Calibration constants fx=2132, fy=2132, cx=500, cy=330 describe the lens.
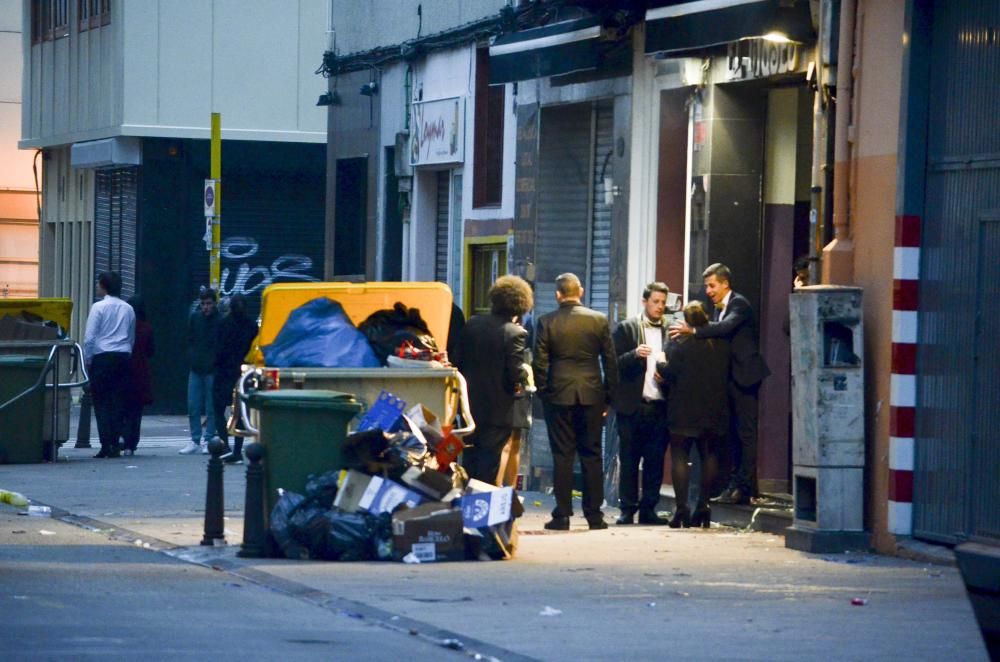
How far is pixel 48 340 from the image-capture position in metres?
21.3

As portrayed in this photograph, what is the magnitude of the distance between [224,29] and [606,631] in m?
22.7

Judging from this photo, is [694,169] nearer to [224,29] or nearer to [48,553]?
[48,553]

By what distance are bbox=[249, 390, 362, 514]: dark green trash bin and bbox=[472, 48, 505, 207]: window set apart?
8372mm

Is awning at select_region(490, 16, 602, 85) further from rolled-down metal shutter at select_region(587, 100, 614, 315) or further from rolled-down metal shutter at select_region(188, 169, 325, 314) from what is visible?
rolled-down metal shutter at select_region(188, 169, 325, 314)

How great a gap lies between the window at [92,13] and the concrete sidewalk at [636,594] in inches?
683

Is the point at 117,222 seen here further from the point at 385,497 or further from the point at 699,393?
the point at 385,497

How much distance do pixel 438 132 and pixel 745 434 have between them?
7653 mm

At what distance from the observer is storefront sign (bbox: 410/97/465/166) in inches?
838

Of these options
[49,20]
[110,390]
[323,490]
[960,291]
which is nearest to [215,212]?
[110,390]

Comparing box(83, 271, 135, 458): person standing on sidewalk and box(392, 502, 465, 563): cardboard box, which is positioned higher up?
box(83, 271, 135, 458): person standing on sidewalk

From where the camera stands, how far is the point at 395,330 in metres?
14.7

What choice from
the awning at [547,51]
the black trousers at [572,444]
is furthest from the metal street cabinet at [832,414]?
the awning at [547,51]

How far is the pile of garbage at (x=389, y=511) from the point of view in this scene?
1235 centimetres

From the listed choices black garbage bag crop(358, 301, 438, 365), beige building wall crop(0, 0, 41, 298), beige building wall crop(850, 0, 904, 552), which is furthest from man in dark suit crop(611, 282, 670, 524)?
beige building wall crop(0, 0, 41, 298)
